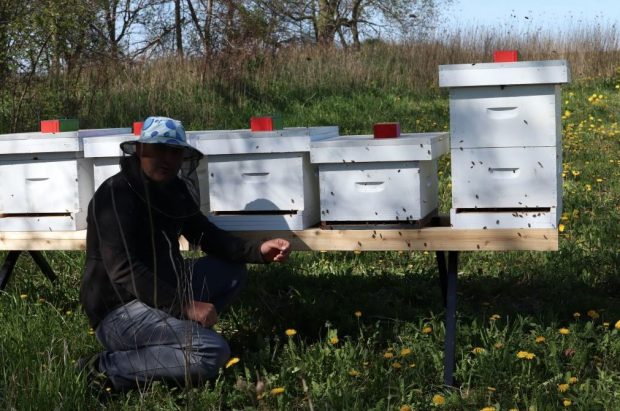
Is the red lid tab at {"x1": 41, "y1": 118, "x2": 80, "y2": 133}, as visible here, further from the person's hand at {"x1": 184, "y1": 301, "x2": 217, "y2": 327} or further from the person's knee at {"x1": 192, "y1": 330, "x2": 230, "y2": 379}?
the person's knee at {"x1": 192, "y1": 330, "x2": 230, "y2": 379}

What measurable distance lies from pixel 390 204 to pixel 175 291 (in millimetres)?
900

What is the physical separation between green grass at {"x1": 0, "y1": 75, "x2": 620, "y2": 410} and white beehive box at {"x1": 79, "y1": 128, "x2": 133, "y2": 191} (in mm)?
718

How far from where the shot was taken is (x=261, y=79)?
Answer: 10.8 m

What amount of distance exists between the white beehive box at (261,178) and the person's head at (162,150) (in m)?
0.18

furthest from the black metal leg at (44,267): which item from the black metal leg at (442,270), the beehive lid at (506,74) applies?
the beehive lid at (506,74)

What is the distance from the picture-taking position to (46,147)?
368cm

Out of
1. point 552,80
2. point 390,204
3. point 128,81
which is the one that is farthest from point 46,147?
point 128,81

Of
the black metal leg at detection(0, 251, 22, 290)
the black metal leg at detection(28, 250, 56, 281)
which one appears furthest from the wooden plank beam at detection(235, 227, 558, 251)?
the black metal leg at detection(28, 250, 56, 281)

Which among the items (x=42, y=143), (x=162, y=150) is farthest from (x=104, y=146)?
(x=162, y=150)

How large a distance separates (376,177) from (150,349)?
1.09m

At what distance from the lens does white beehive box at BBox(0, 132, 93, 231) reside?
3.68 m

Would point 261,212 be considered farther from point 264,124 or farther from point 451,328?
point 451,328

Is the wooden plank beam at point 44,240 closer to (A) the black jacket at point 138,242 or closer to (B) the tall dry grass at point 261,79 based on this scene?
(A) the black jacket at point 138,242

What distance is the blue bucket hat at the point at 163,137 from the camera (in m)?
3.26
